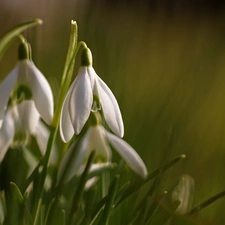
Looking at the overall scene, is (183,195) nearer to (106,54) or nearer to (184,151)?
(184,151)

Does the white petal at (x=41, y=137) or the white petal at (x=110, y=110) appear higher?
the white petal at (x=110, y=110)

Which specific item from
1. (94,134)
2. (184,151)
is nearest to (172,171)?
(184,151)

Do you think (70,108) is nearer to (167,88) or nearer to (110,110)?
(110,110)

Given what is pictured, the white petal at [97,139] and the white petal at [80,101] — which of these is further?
the white petal at [97,139]

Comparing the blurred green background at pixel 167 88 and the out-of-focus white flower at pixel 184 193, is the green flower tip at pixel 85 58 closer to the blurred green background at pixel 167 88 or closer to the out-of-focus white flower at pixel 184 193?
the blurred green background at pixel 167 88

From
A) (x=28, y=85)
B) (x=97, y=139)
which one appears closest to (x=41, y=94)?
(x=28, y=85)

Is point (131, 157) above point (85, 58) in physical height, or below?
below

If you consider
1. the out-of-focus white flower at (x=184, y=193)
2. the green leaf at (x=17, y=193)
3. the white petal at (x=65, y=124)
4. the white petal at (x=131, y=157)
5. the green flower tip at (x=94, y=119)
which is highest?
the white petal at (x=65, y=124)

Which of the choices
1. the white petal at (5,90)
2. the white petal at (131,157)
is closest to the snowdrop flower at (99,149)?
the white petal at (131,157)
